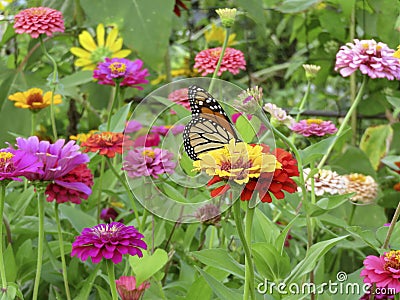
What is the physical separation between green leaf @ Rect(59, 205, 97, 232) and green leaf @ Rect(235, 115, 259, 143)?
0.24 metres

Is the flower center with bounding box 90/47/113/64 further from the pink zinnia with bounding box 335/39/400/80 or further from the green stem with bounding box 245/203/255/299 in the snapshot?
the green stem with bounding box 245/203/255/299

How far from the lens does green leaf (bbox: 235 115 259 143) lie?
55cm

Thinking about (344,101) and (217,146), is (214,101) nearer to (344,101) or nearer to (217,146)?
(217,146)

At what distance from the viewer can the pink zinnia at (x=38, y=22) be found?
0.79 metres

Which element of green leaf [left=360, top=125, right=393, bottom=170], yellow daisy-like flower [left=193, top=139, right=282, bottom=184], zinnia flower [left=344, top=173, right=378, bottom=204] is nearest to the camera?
yellow daisy-like flower [left=193, top=139, right=282, bottom=184]

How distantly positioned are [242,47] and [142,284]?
868 mm

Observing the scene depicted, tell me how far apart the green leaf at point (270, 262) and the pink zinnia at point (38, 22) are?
15.7 inches

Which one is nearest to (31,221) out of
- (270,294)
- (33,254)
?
(33,254)

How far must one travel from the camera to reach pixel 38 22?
0.80 meters

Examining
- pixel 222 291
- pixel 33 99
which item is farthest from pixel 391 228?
pixel 33 99

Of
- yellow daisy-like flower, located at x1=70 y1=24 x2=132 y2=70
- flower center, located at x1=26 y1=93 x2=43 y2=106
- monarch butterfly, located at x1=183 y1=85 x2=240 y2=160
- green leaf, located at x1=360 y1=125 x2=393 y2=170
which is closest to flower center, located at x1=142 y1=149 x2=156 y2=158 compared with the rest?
monarch butterfly, located at x1=183 y1=85 x2=240 y2=160

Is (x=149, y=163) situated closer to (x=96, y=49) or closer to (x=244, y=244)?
(x=244, y=244)

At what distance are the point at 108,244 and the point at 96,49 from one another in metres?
0.60

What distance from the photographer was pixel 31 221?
2.37 feet
